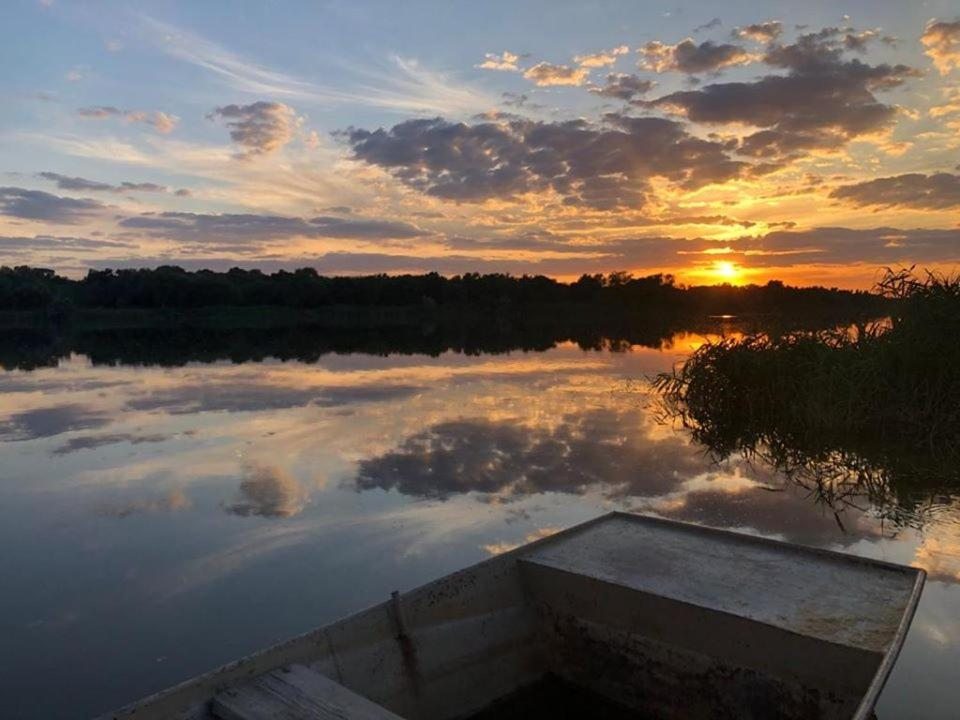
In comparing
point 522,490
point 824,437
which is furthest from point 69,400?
point 824,437

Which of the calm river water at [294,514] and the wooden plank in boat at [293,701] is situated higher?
the wooden plank in boat at [293,701]

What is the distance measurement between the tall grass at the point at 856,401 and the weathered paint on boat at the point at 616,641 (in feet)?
13.6

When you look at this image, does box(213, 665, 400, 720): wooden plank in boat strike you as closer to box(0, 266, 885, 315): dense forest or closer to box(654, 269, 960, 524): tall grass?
box(654, 269, 960, 524): tall grass

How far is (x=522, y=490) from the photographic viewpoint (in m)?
7.47

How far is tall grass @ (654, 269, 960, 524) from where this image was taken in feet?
29.0

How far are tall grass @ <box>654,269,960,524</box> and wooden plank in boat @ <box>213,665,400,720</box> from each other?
6.31 metres

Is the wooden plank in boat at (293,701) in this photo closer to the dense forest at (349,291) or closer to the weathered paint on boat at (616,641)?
the weathered paint on boat at (616,641)

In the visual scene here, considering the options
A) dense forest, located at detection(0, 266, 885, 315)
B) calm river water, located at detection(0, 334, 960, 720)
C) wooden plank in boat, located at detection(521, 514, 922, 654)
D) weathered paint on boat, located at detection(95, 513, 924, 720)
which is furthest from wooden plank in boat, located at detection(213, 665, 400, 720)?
dense forest, located at detection(0, 266, 885, 315)

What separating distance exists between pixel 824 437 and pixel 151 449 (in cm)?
895

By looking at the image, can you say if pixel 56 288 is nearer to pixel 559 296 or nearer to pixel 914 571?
pixel 559 296

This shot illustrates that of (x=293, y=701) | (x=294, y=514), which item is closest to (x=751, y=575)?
(x=293, y=701)

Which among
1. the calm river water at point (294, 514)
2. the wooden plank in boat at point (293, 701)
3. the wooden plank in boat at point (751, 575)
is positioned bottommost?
the calm river water at point (294, 514)

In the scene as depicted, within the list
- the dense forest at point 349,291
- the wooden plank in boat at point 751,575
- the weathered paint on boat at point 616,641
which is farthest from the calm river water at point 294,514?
the dense forest at point 349,291

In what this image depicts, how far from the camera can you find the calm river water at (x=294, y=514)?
4277 millimetres
